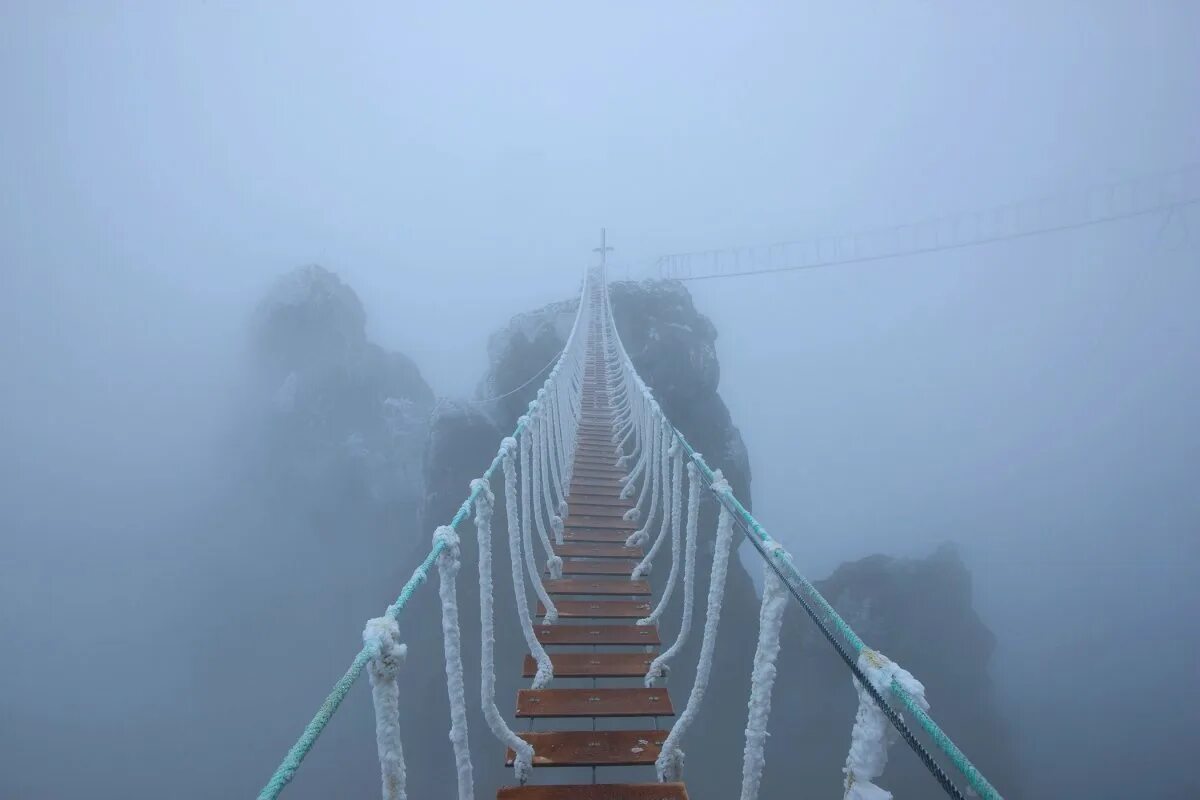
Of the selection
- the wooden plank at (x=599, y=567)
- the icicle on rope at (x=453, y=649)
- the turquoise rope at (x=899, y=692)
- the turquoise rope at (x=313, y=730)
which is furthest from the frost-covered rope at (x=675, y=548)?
the turquoise rope at (x=313, y=730)

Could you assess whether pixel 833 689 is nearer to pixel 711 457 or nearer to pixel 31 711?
pixel 711 457

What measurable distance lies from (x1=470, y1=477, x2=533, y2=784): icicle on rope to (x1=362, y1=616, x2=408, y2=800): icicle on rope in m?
0.56

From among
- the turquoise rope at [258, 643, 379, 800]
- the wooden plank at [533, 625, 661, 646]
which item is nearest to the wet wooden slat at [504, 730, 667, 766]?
the wooden plank at [533, 625, 661, 646]

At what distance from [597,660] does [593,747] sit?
56 centimetres

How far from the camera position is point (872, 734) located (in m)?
0.99

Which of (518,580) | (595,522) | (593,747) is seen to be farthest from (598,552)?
(593,747)

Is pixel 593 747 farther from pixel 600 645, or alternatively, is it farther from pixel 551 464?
pixel 551 464

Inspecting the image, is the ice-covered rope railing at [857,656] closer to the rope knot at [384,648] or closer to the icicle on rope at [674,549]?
the icicle on rope at [674,549]

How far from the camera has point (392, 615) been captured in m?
1.31

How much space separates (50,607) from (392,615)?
33.3 meters

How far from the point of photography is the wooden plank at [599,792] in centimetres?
182

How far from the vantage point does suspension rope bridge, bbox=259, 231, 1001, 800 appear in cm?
101

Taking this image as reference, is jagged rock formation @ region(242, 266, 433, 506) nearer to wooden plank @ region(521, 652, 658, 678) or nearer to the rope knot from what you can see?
wooden plank @ region(521, 652, 658, 678)

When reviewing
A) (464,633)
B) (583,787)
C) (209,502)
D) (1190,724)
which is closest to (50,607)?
(209,502)
